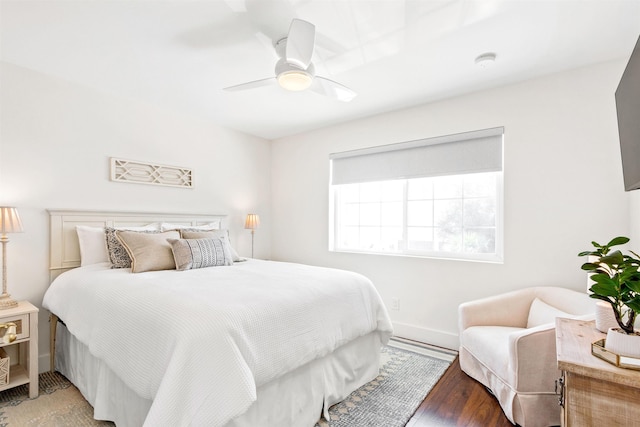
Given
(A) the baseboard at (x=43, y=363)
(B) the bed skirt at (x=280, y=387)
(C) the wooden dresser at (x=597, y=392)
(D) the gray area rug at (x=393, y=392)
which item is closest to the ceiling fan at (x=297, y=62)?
(B) the bed skirt at (x=280, y=387)

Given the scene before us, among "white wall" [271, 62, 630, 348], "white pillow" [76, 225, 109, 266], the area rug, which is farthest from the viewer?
"white pillow" [76, 225, 109, 266]

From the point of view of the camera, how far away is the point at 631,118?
50.1 inches

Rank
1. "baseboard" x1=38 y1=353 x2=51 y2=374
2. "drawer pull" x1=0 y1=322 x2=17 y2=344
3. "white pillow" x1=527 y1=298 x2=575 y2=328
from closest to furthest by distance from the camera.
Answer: "drawer pull" x1=0 y1=322 x2=17 y2=344 < "white pillow" x1=527 y1=298 x2=575 y2=328 < "baseboard" x1=38 y1=353 x2=51 y2=374

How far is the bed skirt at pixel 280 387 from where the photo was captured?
160 centimetres

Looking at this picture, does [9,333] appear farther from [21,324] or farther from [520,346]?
[520,346]

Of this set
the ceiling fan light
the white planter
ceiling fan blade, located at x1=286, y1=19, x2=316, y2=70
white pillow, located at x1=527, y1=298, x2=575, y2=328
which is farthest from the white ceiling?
white pillow, located at x1=527, y1=298, x2=575, y2=328

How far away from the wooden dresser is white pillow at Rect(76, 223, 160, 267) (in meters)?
3.11

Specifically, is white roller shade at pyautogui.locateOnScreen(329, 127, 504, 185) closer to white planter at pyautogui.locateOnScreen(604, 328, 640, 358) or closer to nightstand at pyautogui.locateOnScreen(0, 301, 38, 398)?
white planter at pyautogui.locateOnScreen(604, 328, 640, 358)

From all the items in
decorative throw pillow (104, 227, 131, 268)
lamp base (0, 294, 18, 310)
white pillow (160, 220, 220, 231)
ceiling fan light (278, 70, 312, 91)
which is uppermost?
ceiling fan light (278, 70, 312, 91)

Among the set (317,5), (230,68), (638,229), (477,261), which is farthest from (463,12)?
(477,261)

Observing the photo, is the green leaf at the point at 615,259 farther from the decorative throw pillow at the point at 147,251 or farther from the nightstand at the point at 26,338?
the nightstand at the point at 26,338

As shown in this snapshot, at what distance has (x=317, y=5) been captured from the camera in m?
1.73

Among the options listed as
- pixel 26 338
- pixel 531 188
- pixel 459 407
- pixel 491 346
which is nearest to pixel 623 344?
pixel 491 346

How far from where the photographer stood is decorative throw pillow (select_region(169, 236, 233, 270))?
2.52 meters
